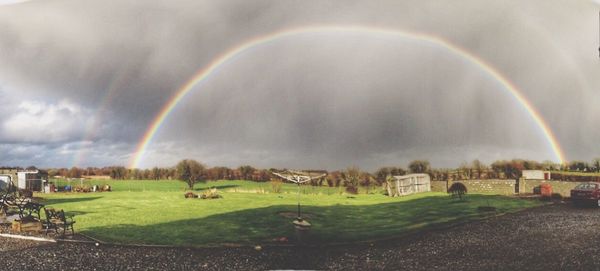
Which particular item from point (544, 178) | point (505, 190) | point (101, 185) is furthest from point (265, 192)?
point (544, 178)

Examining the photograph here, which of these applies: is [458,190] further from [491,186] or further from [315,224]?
[315,224]

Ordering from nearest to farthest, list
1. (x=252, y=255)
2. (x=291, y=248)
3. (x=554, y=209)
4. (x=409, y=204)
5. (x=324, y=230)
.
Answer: (x=252, y=255) → (x=291, y=248) → (x=324, y=230) → (x=554, y=209) → (x=409, y=204)

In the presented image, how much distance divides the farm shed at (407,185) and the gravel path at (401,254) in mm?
7839

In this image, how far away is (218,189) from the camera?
3036cm

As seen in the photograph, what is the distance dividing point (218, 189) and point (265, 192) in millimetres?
3308

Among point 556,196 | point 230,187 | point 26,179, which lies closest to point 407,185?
point 556,196

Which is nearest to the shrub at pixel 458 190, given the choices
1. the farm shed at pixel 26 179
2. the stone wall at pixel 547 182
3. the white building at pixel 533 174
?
the stone wall at pixel 547 182

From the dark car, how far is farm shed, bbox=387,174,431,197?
27.5 feet

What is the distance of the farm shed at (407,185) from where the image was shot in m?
30.1

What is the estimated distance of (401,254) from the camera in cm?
1980

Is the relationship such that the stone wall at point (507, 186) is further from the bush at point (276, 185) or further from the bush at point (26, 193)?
the bush at point (26, 193)

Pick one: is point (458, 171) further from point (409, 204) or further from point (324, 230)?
point (324, 230)

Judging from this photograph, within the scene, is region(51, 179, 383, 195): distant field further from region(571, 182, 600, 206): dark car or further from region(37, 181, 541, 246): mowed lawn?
region(571, 182, 600, 206): dark car

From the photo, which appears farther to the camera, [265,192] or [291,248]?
[265,192]
